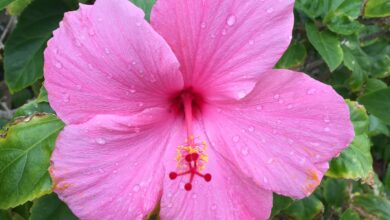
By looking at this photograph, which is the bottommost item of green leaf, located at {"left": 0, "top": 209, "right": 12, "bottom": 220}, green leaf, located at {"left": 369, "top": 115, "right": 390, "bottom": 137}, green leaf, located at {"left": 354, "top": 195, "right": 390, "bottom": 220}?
green leaf, located at {"left": 354, "top": 195, "right": 390, "bottom": 220}

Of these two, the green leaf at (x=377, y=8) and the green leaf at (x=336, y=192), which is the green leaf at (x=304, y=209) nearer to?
the green leaf at (x=336, y=192)

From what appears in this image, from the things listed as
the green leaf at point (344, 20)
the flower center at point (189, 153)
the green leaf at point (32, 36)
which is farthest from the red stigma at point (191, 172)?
the green leaf at point (344, 20)

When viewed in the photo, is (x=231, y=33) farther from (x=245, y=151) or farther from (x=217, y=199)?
(x=217, y=199)

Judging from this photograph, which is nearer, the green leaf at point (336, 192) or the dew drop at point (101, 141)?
the dew drop at point (101, 141)

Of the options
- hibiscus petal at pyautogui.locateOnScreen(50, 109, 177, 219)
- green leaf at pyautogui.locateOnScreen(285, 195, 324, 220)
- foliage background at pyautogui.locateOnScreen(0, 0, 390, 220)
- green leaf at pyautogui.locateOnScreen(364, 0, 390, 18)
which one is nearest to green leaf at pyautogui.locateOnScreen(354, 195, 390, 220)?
foliage background at pyautogui.locateOnScreen(0, 0, 390, 220)

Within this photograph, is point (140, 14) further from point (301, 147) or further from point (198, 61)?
point (301, 147)

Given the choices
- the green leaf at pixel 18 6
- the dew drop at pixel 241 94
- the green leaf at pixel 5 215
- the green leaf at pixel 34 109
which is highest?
the green leaf at pixel 18 6

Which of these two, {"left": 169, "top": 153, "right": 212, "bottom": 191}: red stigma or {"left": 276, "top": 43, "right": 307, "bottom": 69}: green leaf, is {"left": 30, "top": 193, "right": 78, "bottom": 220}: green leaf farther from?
{"left": 276, "top": 43, "right": 307, "bottom": 69}: green leaf

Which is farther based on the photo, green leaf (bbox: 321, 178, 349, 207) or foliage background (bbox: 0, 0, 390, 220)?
green leaf (bbox: 321, 178, 349, 207)

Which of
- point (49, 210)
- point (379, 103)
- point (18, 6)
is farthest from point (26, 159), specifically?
point (379, 103)
